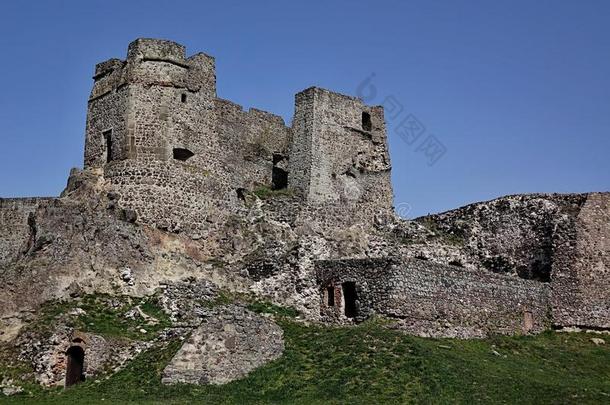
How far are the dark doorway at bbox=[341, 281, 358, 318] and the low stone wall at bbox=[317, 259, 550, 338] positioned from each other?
82mm

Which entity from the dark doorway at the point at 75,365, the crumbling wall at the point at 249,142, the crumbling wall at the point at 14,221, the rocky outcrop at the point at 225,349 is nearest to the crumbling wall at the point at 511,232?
the crumbling wall at the point at 249,142

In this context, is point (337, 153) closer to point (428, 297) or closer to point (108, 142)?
point (428, 297)

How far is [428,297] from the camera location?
30281 mm

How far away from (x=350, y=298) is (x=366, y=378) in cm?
745

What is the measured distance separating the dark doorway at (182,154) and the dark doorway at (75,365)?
953 centimetres

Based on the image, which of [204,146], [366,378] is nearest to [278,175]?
[204,146]

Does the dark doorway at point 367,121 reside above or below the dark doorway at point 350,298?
above

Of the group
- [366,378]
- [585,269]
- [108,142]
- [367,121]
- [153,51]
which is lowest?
[366,378]

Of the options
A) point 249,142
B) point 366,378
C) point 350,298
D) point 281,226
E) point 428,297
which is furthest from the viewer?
point 249,142

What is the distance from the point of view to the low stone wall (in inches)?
1169

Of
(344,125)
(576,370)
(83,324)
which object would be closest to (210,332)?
(83,324)

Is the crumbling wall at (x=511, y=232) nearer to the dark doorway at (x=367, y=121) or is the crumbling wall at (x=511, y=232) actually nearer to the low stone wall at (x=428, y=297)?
the low stone wall at (x=428, y=297)

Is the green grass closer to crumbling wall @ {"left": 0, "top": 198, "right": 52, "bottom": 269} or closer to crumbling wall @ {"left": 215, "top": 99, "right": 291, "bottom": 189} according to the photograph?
crumbling wall @ {"left": 215, "top": 99, "right": 291, "bottom": 189}

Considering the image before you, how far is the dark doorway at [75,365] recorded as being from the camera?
2523cm
